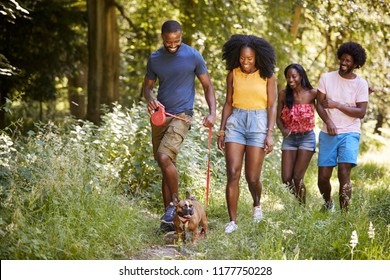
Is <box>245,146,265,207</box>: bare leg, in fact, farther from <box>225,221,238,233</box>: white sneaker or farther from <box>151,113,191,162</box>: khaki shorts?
<box>151,113,191,162</box>: khaki shorts

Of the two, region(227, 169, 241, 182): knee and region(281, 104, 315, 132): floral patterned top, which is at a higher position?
region(281, 104, 315, 132): floral patterned top

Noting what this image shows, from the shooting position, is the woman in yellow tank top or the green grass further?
the woman in yellow tank top

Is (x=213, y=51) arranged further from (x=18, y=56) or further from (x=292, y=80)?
(x=292, y=80)

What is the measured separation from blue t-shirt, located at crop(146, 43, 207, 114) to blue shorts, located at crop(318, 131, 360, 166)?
176 cm

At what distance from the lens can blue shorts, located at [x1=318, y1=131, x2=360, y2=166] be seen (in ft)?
23.4

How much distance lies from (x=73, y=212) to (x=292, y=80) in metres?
3.30

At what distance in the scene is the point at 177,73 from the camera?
6766 mm

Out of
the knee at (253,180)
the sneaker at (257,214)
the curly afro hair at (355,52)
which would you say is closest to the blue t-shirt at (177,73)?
the knee at (253,180)

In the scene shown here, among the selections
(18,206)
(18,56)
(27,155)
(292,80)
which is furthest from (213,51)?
(18,206)

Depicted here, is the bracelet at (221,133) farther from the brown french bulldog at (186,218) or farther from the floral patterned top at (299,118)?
the floral patterned top at (299,118)

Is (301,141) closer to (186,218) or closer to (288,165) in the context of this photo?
(288,165)

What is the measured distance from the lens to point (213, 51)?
14531 mm

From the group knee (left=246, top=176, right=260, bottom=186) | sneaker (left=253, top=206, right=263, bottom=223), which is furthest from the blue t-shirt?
sneaker (left=253, top=206, right=263, bottom=223)
